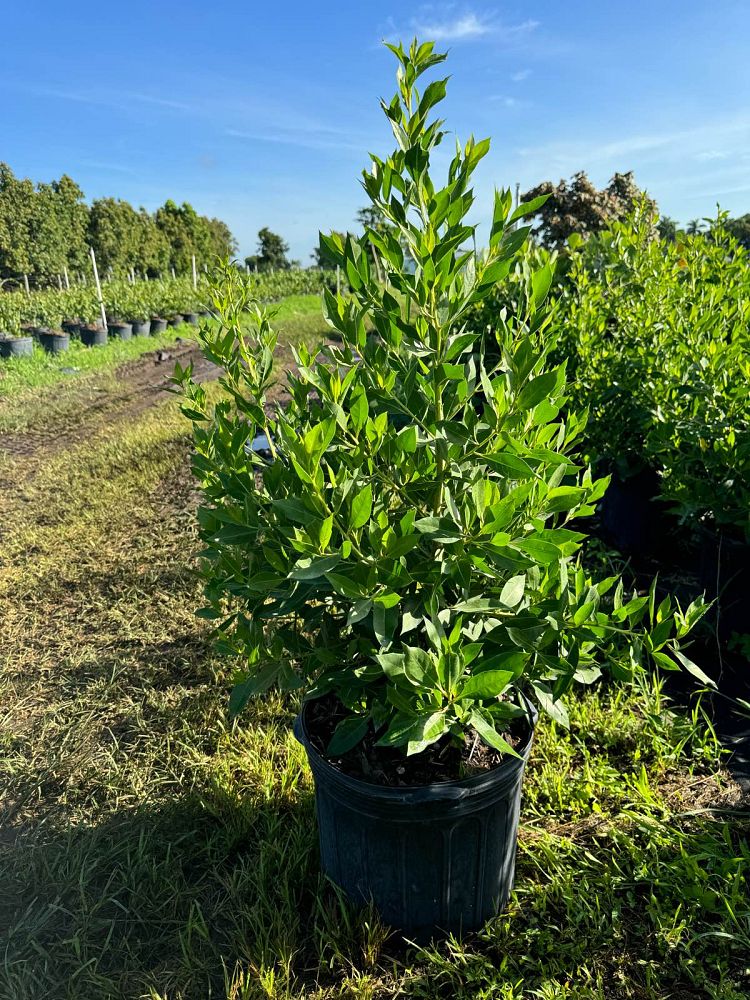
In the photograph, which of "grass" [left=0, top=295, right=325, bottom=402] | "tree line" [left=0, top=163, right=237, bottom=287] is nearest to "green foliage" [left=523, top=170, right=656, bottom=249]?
"grass" [left=0, top=295, right=325, bottom=402]

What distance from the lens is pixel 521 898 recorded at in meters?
1.78

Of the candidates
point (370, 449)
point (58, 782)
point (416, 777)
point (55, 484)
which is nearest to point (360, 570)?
point (370, 449)

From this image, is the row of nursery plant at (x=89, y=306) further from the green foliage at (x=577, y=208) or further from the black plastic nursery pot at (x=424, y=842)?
the black plastic nursery pot at (x=424, y=842)

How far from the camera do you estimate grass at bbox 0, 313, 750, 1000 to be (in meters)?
1.58

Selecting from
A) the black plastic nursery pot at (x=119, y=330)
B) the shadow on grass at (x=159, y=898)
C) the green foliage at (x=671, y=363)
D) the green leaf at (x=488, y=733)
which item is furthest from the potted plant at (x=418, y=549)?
the black plastic nursery pot at (x=119, y=330)

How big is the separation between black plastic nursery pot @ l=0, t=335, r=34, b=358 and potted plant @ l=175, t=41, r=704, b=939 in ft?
36.2

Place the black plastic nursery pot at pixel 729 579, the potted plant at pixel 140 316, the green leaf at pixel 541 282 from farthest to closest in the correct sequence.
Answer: the potted plant at pixel 140 316
the black plastic nursery pot at pixel 729 579
the green leaf at pixel 541 282

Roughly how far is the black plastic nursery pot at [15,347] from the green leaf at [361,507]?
11.7m

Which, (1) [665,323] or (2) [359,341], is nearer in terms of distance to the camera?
(2) [359,341]

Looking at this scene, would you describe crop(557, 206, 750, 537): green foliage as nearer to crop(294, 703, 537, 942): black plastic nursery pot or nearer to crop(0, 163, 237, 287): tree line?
crop(294, 703, 537, 942): black plastic nursery pot

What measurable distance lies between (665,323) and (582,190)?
13.3m

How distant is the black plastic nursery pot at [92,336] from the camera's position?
1301cm

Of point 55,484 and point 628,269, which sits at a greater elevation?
point 628,269

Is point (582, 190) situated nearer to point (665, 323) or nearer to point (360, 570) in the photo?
point (665, 323)
